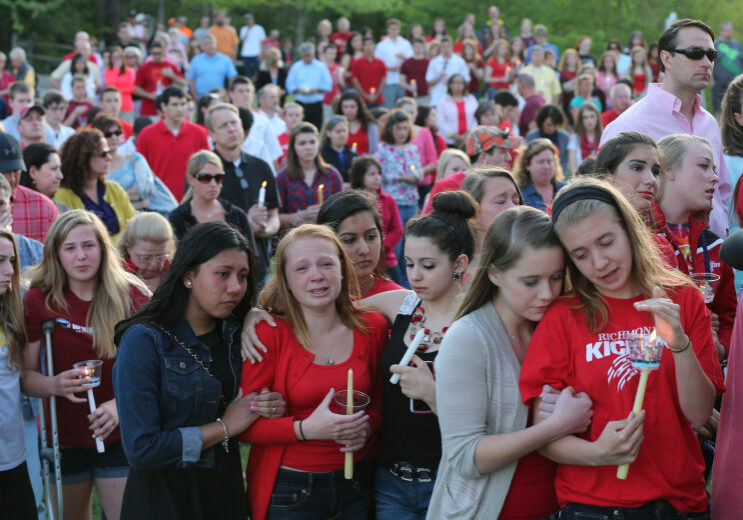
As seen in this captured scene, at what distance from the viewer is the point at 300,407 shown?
12.2 feet

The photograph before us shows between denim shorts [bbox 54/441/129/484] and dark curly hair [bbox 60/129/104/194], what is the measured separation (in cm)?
330

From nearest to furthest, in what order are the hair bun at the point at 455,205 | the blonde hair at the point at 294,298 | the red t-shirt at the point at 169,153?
the blonde hair at the point at 294,298 → the hair bun at the point at 455,205 → the red t-shirt at the point at 169,153

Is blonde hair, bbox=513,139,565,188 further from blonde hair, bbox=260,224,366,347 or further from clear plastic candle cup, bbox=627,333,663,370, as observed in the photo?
clear plastic candle cup, bbox=627,333,663,370

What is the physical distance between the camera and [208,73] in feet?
57.0

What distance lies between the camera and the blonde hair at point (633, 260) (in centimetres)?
310

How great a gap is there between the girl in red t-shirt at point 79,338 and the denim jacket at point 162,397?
942 millimetres

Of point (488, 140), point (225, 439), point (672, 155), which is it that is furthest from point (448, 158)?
point (225, 439)

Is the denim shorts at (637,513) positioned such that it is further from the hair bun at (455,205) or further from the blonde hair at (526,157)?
the blonde hair at (526,157)

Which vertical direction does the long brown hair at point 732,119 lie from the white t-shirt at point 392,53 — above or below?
below

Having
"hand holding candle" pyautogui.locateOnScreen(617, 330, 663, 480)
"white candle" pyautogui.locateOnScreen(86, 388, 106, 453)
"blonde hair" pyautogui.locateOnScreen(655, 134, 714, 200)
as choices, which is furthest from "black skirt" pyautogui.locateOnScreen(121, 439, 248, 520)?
"blonde hair" pyautogui.locateOnScreen(655, 134, 714, 200)

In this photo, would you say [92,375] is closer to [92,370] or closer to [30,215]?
[92,370]

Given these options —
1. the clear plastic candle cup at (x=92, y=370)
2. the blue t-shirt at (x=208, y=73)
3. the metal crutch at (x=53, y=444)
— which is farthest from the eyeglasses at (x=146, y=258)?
the blue t-shirt at (x=208, y=73)

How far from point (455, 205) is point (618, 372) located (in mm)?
1383

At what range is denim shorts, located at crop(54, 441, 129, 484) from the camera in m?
4.64
